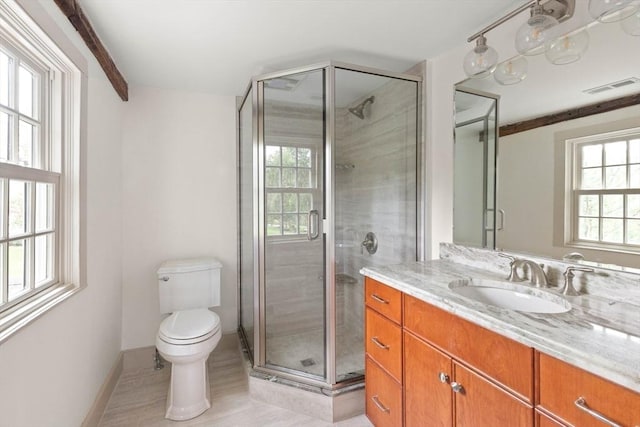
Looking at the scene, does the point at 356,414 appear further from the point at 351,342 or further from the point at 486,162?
the point at 486,162

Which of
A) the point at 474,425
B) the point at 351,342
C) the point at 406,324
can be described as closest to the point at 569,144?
the point at 406,324

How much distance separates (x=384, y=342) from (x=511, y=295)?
2.09ft

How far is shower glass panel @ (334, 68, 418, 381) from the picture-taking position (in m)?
2.03

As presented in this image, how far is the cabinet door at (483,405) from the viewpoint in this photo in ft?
3.01

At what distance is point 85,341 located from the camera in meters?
1.68

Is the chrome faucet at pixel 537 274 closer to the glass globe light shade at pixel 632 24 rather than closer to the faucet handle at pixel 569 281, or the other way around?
the faucet handle at pixel 569 281

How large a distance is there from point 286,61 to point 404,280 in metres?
1.64

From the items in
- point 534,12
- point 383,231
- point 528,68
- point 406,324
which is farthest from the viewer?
point 383,231

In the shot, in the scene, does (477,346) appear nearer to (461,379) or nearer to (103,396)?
(461,379)

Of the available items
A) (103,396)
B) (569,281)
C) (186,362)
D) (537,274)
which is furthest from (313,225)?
(103,396)

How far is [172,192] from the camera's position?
2588 millimetres

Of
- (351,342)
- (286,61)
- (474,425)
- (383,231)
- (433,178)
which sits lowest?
(351,342)

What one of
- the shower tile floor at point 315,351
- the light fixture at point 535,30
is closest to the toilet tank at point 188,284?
the shower tile floor at point 315,351

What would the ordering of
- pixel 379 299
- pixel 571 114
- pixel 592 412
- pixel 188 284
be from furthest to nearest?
pixel 188 284 → pixel 379 299 → pixel 571 114 → pixel 592 412
